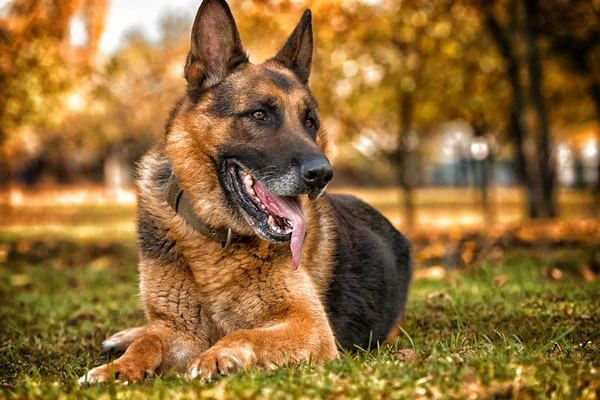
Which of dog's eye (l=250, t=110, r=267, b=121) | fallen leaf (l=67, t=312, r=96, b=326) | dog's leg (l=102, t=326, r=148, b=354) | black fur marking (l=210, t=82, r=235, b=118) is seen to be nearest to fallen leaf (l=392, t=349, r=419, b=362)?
dog's eye (l=250, t=110, r=267, b=121)

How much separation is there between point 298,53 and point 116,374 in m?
2.83

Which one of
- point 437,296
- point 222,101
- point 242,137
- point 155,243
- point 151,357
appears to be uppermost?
point 222,101

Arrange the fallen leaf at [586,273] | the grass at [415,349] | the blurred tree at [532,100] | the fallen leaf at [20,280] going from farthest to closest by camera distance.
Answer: the blurred tree at [532,100], the fallen leaf at [20,280], the fallen leaf at [586,273], the grass at [415,349]

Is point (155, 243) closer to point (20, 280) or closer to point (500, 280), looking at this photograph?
point (500, 280)

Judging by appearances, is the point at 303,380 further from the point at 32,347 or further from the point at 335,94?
the point at 335,94

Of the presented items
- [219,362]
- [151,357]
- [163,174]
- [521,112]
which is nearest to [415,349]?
[219,362]

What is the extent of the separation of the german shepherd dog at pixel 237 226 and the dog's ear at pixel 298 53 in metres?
0.06

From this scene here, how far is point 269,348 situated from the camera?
3.52m

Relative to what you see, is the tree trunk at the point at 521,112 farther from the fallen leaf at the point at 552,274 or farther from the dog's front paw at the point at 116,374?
the dog's front paw at the point at 116,374

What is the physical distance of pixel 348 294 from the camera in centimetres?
469

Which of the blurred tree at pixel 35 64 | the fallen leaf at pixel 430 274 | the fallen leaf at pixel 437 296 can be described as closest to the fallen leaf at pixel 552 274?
the fallen leaf at pixel 430 274

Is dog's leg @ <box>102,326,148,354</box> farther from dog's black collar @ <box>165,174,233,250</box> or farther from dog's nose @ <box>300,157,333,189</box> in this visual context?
dog's nose @ <box>300,157,333,189</box>

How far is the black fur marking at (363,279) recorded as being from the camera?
4.61m

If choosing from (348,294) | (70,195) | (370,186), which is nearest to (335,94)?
(348,294)
